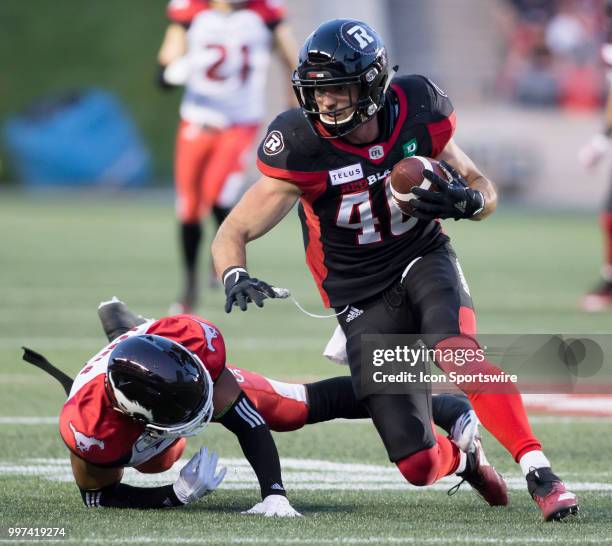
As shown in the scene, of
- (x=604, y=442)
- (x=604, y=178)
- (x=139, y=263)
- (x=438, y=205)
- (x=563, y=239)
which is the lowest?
(x=604, y=178)

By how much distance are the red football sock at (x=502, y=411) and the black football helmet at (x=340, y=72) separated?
88 cm

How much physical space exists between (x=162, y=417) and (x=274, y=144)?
1022mm

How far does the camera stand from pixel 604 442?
4.96 m

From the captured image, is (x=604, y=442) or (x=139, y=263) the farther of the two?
(x=139, y=263)

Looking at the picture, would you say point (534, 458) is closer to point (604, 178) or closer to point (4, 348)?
point (4, 348)

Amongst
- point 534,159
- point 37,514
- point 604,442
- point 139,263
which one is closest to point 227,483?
point 37,514

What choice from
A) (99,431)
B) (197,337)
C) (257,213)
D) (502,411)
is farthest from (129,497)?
(502,411)

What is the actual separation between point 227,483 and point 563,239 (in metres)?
10.1

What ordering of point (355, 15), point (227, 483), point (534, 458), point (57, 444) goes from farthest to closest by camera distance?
point (355, 15) → point (57, 444) → point (227, 483) → point (534, 458)

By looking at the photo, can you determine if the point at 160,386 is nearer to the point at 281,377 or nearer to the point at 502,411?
→ the point at 502,411

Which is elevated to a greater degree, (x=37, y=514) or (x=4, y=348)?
(x=37, y=514)

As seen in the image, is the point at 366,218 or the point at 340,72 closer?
the point at 340,72

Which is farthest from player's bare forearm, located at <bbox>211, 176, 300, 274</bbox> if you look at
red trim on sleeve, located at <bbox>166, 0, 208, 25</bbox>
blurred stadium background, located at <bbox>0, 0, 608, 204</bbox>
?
blurred stadium background, located at <bbox>0, 0, 608, 204</bbox>

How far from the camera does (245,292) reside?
3877mm
